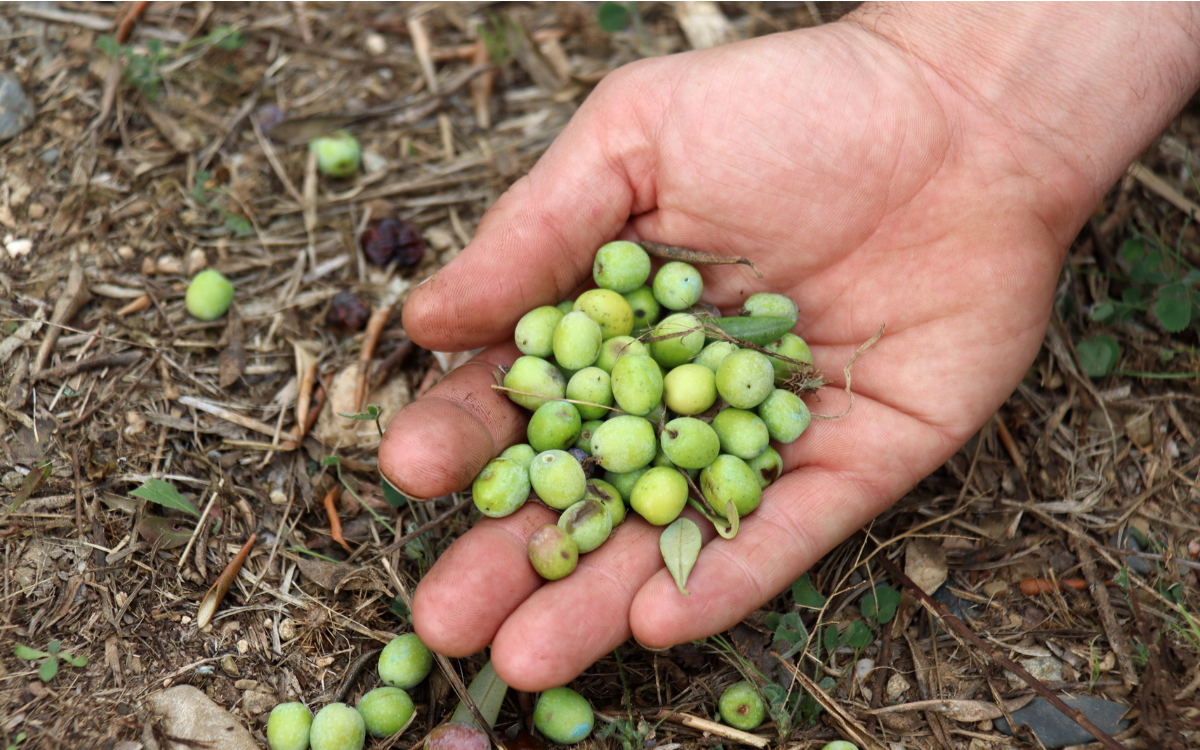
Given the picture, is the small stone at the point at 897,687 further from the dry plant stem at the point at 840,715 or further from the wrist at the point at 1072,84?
the wrist at the point at 1072,84

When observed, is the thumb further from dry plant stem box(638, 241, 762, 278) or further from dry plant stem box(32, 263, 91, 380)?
dry plant stem box(32, 263, 91, 380)

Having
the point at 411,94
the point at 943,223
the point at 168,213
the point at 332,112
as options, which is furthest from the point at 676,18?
the point at 168,213

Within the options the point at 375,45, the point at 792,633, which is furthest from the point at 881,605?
the point at 375,45

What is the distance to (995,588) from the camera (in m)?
2.90

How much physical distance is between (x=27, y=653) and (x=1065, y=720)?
3.13 meters

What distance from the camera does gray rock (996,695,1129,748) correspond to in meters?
2.50

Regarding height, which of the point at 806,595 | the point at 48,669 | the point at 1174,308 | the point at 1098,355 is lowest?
the point at 48,669

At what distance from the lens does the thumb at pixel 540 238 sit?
2734mm

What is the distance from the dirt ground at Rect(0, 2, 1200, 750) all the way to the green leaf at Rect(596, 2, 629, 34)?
180 millimetres

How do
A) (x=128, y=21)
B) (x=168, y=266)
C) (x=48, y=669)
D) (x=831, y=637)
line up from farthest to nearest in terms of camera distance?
(x=128, y=21) < (x=168, y=266) < (x=831, y=637) < (x=48, y=669)

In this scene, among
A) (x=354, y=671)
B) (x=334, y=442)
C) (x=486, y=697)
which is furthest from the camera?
(x=334, y=442)

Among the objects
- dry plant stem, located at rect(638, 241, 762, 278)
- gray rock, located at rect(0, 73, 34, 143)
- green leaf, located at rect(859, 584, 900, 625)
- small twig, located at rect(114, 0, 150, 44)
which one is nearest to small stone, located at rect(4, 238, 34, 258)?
gray rock, located at rect(0, 73, 34, 143)

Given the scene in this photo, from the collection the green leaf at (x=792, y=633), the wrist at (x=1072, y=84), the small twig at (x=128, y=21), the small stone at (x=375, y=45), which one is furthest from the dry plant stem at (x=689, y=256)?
the small twig at (x=128, y=21)

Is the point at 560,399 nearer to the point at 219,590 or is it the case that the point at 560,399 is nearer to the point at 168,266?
the point at 219,590
